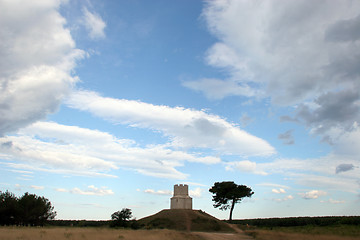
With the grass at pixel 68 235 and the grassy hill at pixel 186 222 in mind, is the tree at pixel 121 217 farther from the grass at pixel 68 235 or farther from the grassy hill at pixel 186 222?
the grass at pixel 68 235

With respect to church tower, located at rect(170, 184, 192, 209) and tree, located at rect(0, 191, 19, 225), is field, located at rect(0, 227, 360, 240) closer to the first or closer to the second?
tree, located at rect(0, 191, 19, 225)

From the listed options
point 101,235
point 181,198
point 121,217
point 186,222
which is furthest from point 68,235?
point 181,198

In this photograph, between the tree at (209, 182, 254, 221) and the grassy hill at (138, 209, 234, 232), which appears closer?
the grassy hill at (138, 209, 234, 232)

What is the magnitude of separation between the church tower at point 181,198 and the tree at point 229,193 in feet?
29.4

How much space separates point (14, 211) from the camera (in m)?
46.9

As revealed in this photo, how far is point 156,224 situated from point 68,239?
3790 centimetres

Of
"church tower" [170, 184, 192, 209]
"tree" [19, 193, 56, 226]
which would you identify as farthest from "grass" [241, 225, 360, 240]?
"tree" [19, 193, 56, 226]

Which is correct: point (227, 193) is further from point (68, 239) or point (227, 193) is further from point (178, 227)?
point (68, 239)

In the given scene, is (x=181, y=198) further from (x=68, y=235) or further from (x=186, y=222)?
(x=68, y=235)

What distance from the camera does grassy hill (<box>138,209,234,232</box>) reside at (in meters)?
53.2

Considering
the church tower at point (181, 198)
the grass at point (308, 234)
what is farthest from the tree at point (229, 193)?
the grass at point (308, 234)

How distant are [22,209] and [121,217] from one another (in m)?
17.2

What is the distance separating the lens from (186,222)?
56.2 meters

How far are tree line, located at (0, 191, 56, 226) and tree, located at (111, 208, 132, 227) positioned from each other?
571 inches
